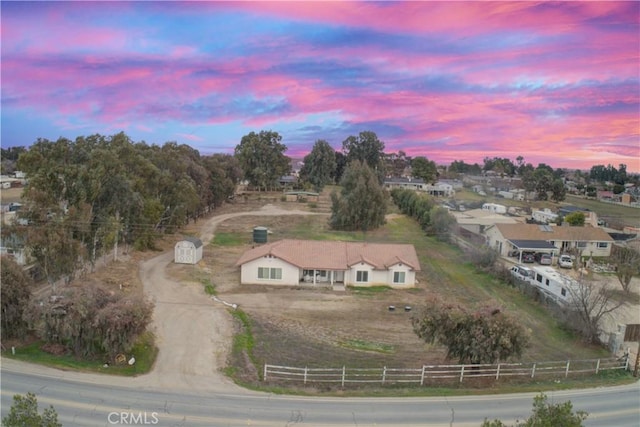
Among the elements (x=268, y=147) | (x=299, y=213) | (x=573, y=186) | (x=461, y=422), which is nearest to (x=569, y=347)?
(x=461, y=422)

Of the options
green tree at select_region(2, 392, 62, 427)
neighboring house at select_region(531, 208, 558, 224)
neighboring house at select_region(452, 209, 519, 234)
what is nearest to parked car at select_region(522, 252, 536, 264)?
neighboring house at select_region(452, 209, 519, 234)

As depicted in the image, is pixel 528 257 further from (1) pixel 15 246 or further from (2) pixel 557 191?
(2) pixel 557 191

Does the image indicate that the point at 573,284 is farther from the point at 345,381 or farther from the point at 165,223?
the point at 165,223

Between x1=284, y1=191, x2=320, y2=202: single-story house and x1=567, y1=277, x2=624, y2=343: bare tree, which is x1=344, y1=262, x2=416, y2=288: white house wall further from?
x1=284, y1=191, x2=320, y2=202: single-story house

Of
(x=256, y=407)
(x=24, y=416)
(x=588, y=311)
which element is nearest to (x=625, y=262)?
(x=588, y=311)

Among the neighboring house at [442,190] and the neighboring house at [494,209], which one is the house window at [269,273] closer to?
the neighboring house at [494,209]

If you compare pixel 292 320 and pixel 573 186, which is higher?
pixel 573 186
